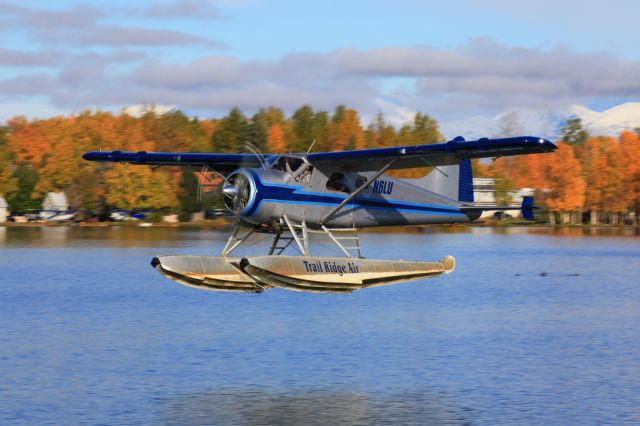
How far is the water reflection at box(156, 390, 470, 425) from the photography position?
12695mm

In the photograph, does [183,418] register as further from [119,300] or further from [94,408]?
[119,300]

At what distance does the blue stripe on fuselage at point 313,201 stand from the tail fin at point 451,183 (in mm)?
428

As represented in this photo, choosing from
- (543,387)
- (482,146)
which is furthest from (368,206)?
(543,387)

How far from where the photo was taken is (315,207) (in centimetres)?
1834

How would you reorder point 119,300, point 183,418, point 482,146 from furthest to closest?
point 119,300
point 482,146
point 183,418

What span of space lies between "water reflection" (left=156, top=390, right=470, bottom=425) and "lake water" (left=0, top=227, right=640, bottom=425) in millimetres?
28

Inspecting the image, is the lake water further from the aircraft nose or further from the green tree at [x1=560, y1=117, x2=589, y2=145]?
the green tree at [x1=560, y1=117, x2=589, y2=145]

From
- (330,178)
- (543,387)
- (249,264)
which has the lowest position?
(543,387)

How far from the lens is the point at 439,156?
18016 mm

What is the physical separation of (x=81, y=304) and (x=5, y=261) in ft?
54.8

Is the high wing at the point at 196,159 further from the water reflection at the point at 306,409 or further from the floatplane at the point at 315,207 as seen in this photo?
the water reflection at the point at 306,409

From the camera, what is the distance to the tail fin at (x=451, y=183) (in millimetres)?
21797

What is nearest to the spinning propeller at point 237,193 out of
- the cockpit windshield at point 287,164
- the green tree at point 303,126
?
the cockpit windshield at point 287,164

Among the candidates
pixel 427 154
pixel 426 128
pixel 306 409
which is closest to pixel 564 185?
pixel 426 128
